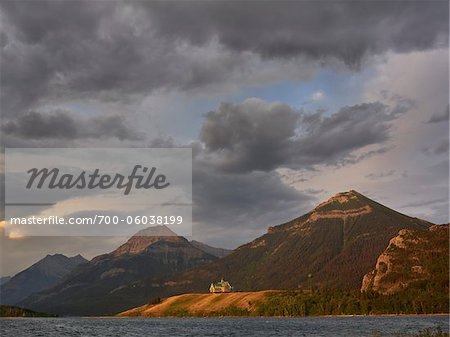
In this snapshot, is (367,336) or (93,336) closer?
(367,336)

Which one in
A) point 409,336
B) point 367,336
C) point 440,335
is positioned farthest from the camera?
point 367,336

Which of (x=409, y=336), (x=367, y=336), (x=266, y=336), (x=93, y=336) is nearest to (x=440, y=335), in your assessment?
(x=409, y=336)

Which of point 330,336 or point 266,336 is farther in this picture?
point 266,336

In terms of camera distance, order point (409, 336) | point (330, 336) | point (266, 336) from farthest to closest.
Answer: point (266, 336)
point (330, 336)
point (409, 336)

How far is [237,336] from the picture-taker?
177 meters

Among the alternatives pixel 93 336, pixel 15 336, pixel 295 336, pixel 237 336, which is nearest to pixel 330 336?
pixel 295 336

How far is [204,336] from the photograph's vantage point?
179250 mm

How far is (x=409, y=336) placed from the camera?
13538 centimetres

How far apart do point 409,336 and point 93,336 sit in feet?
338

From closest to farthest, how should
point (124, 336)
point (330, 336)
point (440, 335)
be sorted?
point (440, 335), point (330, 336), point (124, 336)

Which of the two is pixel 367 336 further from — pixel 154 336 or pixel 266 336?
pixel 154 336

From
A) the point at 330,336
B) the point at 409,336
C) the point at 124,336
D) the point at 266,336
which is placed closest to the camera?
the point at 409,336

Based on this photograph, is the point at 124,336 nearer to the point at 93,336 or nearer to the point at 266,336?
the point at 93,336

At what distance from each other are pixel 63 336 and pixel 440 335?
12938 centimetres
